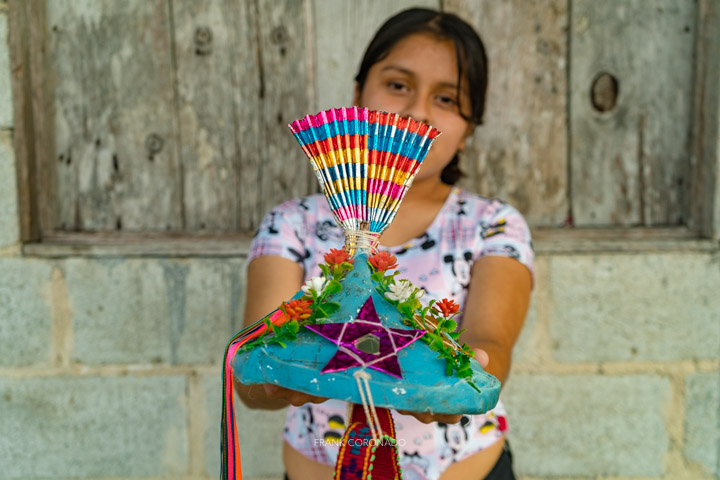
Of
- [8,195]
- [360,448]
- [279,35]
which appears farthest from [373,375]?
[8,195]

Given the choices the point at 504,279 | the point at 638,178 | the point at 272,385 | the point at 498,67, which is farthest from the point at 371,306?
the point at 638,178

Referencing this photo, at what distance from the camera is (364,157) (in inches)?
39.0

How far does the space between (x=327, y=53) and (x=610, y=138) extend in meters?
1.06

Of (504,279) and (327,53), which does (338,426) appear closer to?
(504,279)

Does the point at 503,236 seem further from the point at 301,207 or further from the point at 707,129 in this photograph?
the point at 707,129

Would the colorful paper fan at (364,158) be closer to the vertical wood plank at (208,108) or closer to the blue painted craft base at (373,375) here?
the blue painted craft base at (373,375)

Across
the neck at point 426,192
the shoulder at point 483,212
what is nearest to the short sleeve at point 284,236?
the neck at point 426,192

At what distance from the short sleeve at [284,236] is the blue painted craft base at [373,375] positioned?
501 mm

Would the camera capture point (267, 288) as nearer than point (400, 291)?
No

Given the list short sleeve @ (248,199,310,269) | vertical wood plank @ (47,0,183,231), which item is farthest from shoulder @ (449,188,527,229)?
vertical wood plank @ (47,0,183,231)

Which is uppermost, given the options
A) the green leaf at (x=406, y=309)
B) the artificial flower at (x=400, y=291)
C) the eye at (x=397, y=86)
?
the eye at (x=397, y=86)

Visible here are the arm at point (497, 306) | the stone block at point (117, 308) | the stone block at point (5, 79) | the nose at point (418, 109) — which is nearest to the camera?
the arm at point (497, 306)

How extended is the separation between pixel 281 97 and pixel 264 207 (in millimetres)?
396

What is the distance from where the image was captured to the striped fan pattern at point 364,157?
3.23ft
